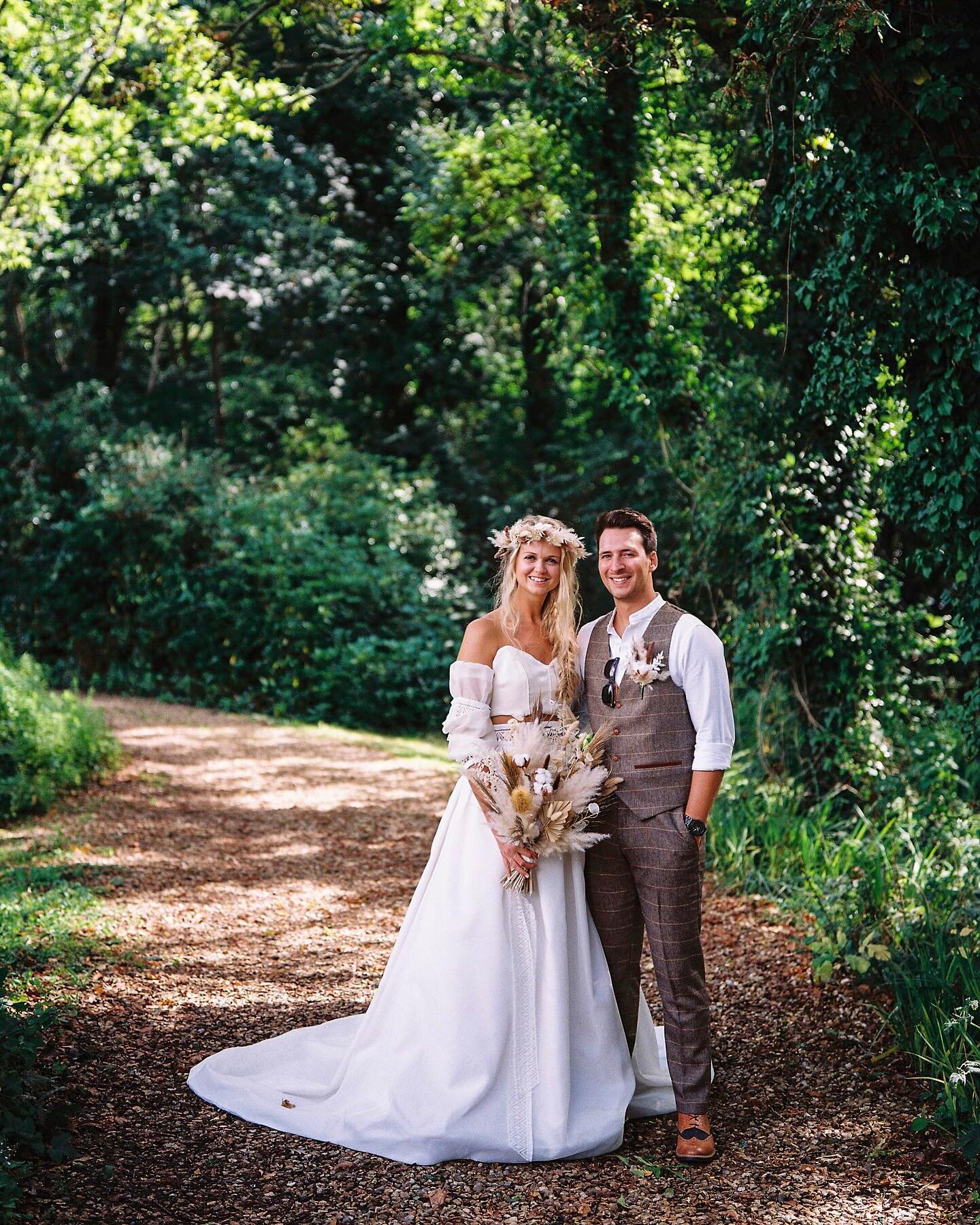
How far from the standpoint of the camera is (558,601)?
377 cm

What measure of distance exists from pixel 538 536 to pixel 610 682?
1.70 ft

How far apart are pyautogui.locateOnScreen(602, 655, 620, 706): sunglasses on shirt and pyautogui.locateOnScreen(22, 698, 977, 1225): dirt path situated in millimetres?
1391

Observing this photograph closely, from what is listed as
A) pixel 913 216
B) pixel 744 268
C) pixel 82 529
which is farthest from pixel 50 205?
pixel 913 216

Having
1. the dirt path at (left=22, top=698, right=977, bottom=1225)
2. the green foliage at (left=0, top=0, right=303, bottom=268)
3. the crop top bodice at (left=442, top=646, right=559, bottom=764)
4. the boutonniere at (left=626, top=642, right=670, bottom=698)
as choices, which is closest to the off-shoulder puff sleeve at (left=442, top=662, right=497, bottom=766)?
the crop top bodice at (left=442, top=646, right=559, bottom=764)

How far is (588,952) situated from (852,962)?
153cm

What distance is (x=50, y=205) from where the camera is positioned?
12.3 m

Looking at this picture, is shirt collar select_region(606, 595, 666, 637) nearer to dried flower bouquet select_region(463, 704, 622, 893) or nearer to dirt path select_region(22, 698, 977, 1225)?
dried flower bouquet select_region(463, 704, 622, 893)

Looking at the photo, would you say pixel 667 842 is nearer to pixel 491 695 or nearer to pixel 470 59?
pixel 491 695

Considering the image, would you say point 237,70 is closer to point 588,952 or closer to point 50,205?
point 50,205

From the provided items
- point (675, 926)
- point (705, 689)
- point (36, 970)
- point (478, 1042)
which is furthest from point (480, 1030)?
point (36, 970)

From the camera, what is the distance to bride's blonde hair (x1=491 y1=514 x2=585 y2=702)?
3.73 meters

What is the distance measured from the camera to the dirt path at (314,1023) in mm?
3242

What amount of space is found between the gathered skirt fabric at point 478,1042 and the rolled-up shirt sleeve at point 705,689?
0.60 meters

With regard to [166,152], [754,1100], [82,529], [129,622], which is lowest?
[754,1100]
